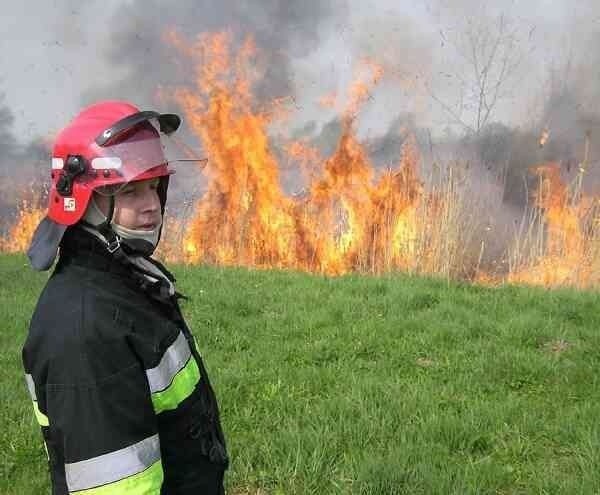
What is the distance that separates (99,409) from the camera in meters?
1.47

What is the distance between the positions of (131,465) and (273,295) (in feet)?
18.1

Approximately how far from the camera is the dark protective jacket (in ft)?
4.85

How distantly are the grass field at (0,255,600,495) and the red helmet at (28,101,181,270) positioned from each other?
2001 millimetres

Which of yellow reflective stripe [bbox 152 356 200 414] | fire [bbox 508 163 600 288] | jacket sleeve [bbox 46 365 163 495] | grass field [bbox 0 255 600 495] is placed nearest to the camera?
jacket sleeve [bbox 46 365 163 495]

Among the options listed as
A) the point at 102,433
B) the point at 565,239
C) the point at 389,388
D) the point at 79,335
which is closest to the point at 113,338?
the point at 79,335

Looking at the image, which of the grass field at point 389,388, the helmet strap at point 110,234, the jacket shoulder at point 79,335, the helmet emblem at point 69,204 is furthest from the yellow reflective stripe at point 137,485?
the grass field at point 389,388

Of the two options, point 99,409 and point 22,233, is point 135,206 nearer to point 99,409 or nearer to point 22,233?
point 99,409

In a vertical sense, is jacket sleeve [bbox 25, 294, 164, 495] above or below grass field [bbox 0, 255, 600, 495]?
above

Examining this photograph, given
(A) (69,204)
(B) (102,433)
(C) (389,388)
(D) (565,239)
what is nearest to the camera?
(B) (102,433)

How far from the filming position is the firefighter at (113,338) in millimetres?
1488

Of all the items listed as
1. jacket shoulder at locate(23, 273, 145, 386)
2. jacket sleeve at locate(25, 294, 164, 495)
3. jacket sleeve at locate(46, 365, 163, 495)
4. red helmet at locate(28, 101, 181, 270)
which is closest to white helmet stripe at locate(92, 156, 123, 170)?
red helmet at locate(28, 101, 181, 270)

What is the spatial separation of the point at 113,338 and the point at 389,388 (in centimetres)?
303

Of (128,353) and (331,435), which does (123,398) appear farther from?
(331,435)

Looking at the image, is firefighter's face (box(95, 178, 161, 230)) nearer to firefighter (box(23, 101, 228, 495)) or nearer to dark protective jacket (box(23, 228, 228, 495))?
firefighter (box(23, 101, 228, 495))
